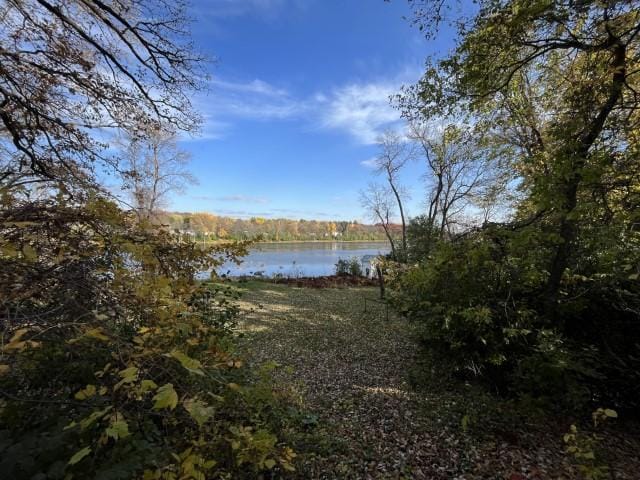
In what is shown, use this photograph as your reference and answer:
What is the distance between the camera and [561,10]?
8.84 feet

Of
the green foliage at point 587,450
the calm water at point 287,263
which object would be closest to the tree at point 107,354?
the calm water at point 287,263

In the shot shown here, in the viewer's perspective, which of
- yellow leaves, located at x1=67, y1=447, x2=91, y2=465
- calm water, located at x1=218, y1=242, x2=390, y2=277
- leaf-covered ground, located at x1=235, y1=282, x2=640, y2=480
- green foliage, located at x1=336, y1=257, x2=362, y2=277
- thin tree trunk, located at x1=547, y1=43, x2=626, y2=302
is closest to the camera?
yellow leaves, located at x1=67, y1=447, x2=91, y2=465

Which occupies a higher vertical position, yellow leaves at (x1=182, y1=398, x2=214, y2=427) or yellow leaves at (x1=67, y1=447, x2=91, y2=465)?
yellow leaves at (x1=182, y1=398, x2=214, y2=427)

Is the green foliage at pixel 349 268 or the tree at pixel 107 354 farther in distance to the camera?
the green foliage at pixel 349 268

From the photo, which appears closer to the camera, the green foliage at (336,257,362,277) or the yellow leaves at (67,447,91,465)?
the yellow leaves at (67,447,91,465)

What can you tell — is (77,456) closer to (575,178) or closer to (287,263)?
(575,178)

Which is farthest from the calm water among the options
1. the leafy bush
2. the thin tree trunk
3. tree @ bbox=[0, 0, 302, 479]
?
the thin tree trunk

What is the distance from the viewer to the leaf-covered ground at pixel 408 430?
7.36 feet

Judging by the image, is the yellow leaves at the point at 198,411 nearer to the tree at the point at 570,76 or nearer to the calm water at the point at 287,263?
the calm water at the point at 287,263

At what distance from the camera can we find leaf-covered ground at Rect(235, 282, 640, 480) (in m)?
2.24

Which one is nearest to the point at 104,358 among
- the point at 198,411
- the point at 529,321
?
the point at 198,411

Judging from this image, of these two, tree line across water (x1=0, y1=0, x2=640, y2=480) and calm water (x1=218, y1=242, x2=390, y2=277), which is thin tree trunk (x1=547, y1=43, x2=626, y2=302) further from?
calm water (x1=218, y1=242, x2=390, y2=277)

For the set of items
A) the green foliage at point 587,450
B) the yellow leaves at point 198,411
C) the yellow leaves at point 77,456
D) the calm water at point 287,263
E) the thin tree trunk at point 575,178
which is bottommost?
the calm water at point 287,263

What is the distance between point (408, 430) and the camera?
108 inches
